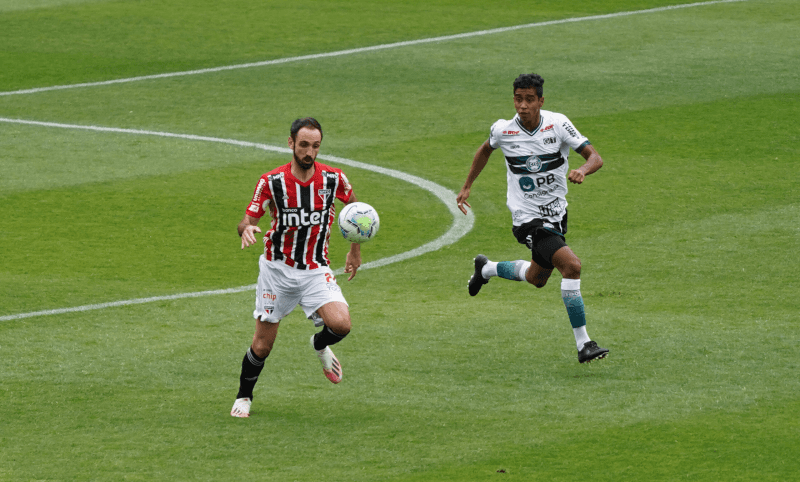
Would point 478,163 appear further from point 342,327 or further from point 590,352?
point 342,327

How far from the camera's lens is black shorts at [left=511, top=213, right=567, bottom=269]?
31.9 ft

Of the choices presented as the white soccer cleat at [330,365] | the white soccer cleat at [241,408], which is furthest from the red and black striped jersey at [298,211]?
the white soccer cleat at [241,408]

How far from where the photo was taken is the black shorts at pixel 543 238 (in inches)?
383

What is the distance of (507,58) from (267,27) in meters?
6.28

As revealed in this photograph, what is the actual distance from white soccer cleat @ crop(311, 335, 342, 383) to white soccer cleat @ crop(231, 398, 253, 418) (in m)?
0.67

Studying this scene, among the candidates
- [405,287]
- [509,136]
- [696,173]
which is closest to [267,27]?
[696,173]

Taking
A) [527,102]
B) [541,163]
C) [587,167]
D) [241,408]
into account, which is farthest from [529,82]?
[241,408]

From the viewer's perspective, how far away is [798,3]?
27672mm

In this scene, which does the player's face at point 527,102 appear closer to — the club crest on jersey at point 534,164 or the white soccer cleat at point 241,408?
the club crest on jersey at point 534,164

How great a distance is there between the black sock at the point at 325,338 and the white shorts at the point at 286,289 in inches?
7.5

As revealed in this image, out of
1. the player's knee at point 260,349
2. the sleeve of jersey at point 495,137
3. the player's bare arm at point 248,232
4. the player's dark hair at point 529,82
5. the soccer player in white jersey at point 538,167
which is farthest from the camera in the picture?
the sleeve of jersey at point 495,137

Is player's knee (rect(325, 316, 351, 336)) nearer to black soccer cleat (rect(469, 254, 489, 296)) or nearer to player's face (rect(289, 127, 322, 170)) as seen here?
player's face (rect(289, 127, 322, 170))

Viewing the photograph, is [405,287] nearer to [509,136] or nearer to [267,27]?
[509,136]

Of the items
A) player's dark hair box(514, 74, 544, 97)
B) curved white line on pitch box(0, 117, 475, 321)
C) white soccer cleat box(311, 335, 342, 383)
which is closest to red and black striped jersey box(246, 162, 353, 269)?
white soccer cleat box(311, 335, 342, 383)
